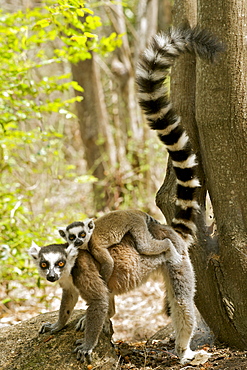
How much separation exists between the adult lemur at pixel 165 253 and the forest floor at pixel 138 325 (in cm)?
30

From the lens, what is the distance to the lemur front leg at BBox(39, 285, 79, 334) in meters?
4.04

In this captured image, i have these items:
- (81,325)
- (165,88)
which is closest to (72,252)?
(81,325)

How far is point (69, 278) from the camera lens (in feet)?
12.8

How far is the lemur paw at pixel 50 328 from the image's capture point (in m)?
4.05

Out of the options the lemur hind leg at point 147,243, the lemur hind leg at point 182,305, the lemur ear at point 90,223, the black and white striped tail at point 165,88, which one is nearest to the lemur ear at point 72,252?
the lemur ear at point 90,223

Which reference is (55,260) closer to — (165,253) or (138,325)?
(165,253)

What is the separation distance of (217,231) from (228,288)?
0.57 meters

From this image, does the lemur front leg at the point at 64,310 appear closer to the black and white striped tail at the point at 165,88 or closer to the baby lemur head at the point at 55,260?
the baby lemur head at the point at 55,260

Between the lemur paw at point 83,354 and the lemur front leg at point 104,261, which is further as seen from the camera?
the lemur front leg at point 104,261

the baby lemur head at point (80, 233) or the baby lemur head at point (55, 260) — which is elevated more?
the baby lemur head at point (80, 233)

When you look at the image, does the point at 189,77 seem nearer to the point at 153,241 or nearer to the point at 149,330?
the point at 153,241

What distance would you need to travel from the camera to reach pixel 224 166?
3971 mm

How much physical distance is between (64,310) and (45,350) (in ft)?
1.32

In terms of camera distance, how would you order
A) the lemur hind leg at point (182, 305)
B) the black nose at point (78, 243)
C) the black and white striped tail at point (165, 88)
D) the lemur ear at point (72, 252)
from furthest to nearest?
the lemur hind leg at point (182, 305) → the black nose at point (78, 243) → the lemur ear at point (72, 252) → the black and white striped tail at point (165, 88)
